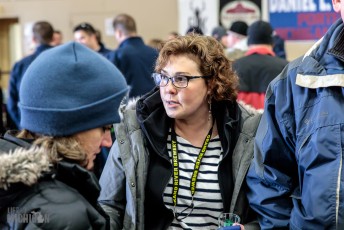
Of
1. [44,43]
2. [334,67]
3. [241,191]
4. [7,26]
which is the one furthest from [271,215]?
[7,26]

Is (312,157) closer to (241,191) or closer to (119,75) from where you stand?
(241,191)

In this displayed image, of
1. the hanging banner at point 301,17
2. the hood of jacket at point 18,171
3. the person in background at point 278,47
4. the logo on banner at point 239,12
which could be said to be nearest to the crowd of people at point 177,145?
the hood of jacket at point 18,171

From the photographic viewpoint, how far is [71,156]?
139cm

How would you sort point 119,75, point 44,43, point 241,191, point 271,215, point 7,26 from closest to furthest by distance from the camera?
point 119,75 → point 271,215 → point 241,191 → point 44,43 → point 7,26

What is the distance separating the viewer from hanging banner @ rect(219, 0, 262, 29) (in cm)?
832

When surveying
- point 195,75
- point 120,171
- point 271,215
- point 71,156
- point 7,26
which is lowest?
point 271,215

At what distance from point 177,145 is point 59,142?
85 centimetres

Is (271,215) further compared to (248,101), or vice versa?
(248,101)

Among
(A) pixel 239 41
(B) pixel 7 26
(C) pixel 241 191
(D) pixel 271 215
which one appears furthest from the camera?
(B) pixel 7 26

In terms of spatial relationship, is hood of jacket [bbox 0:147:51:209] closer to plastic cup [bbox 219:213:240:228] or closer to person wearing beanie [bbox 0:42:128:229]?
person wearing beanie [bbox 0:42:128:229]

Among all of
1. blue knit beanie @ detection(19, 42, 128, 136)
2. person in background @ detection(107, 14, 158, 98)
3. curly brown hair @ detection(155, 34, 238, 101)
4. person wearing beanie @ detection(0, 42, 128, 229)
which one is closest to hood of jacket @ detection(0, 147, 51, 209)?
person wearing beanie @ detection(0, 42, 128, 229)

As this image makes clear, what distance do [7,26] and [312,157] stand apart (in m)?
9.02

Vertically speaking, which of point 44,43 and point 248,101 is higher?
point 44,43

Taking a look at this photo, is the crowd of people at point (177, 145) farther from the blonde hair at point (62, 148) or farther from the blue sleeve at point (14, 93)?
the blue sleeve at point (14, 93)
